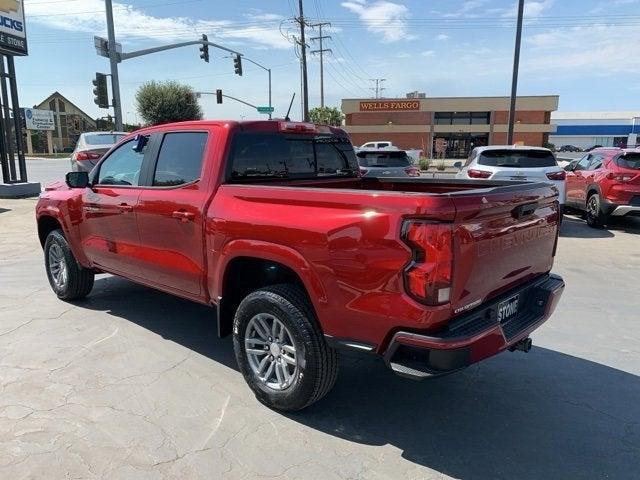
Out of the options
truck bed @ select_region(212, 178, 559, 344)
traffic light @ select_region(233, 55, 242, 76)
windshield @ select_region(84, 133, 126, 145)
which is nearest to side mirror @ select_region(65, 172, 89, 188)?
truck bed @ select_region(212, 178, 559, 344)

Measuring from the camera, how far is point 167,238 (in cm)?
411

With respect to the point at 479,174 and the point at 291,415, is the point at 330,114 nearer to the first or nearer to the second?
the point at 479,174

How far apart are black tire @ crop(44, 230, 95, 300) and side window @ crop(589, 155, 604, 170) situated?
10.1 m

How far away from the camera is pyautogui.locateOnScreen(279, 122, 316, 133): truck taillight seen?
4.20 metres

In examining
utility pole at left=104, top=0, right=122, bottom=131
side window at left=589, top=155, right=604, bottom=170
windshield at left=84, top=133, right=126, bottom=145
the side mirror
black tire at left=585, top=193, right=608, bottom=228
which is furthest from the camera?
utility pole at left=104, top=0, right=122, bottom=131

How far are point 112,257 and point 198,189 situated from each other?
1.57 meters

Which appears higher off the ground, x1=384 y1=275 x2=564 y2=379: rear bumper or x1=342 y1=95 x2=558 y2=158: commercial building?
x1=342 y1=95 x2=558 y2=158: commercial building

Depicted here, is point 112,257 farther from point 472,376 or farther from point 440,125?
point 440,125

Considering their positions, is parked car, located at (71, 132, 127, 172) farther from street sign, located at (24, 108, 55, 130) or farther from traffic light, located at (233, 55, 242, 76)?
street sign, located at (24, 108, 55, 130)

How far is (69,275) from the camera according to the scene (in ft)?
18.4

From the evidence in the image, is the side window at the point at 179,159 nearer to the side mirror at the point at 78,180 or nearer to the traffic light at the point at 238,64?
the side mirror at the point at 78,180

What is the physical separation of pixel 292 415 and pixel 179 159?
2.17 m

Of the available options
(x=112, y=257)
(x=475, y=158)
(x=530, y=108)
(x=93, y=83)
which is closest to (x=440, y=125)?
(x=530, y=108)

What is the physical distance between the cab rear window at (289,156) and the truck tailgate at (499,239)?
1.77 meters
